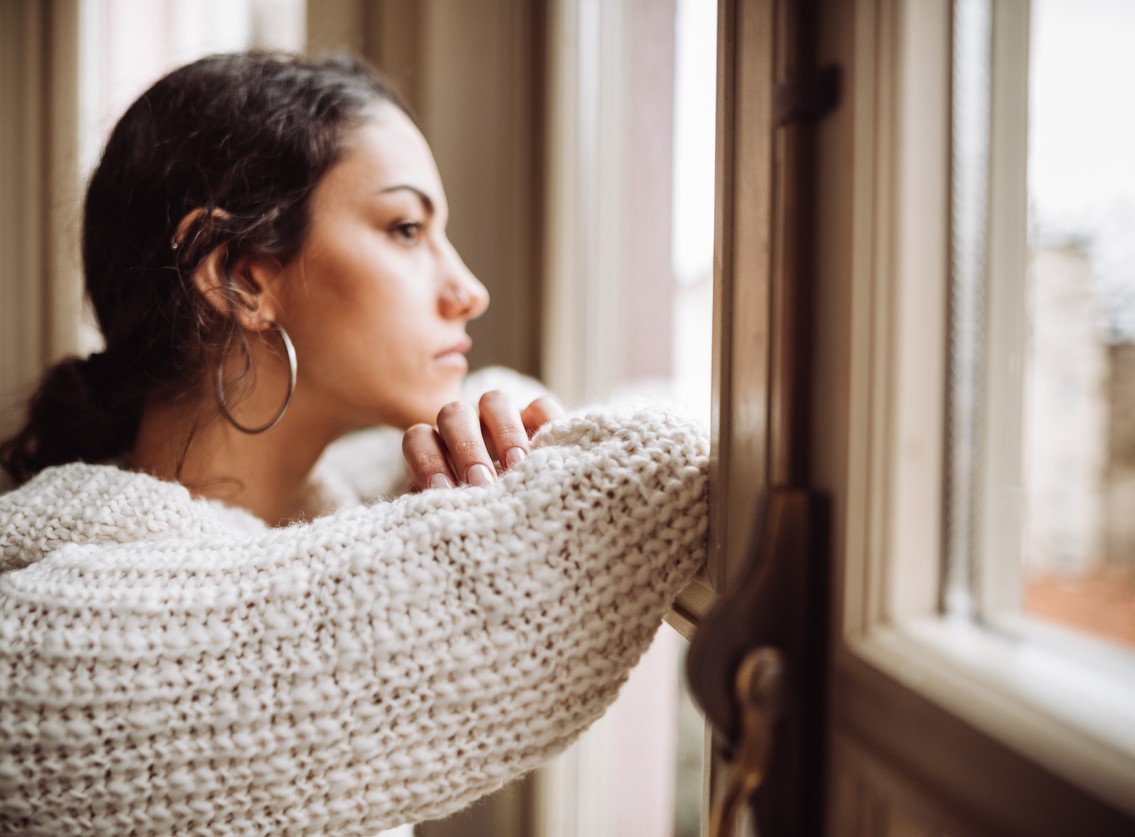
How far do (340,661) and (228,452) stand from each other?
16.1 inches

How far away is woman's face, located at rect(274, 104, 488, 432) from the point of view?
0.76 meters

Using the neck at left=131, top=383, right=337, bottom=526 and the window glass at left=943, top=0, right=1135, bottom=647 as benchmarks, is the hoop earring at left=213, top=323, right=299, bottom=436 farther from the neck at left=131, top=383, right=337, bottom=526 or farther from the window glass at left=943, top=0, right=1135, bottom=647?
the window glass at left=943, top=0, right=1135, bottom=647

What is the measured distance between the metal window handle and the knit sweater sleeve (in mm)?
134

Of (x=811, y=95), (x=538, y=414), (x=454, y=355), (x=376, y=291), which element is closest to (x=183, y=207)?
(x=376, y=291)

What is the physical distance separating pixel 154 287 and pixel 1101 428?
0.80m

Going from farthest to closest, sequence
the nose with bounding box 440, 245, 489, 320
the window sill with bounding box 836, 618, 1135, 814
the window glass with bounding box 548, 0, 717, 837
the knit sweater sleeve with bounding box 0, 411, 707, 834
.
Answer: the window glass with bounding box 548, 0, 717, 837, the nose with bounding box 440, 245, 489, 320, the knit sweater sleeve with bounding box 0, 411, 707, 834, the window sill with bounding box 836, 618, 1135, 814

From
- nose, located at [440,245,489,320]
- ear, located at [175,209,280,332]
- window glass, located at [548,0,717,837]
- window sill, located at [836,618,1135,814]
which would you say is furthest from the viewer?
window glass, located at [548,0,717,837]

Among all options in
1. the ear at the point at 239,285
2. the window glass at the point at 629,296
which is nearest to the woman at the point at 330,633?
the ear at the point at 239,285

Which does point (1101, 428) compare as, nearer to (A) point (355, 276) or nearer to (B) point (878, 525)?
(B) point (878, 525)

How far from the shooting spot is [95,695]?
0.47 m

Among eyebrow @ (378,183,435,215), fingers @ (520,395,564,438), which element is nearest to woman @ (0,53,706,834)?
fingers @ (520,395,564,438)

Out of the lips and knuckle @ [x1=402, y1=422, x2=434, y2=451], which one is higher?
the lips

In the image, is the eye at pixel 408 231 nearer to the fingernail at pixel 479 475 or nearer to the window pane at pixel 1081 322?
the fingernail at pixel 479 475

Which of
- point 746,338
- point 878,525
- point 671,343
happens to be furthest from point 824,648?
point 671,343
